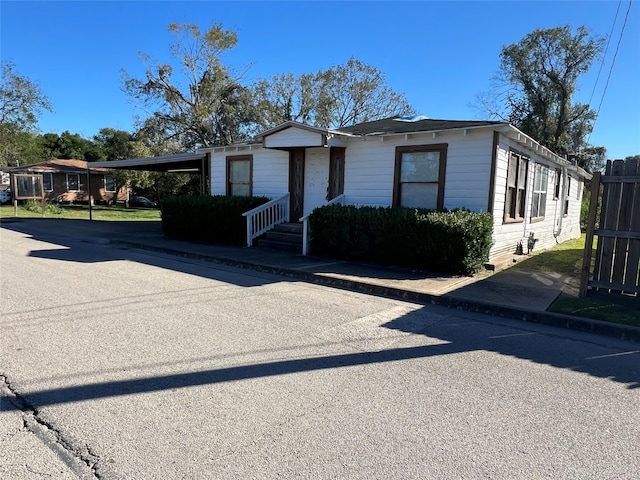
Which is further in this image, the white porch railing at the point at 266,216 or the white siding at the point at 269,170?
the white siding at the point at 269,170

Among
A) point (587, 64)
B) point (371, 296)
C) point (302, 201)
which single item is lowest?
point (371, 296)

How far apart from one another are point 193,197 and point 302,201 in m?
3.73

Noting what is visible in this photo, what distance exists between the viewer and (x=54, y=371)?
137 inches

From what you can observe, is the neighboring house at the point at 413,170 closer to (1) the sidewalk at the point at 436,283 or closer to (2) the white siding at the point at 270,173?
(2) the white siding at the point at 270,173

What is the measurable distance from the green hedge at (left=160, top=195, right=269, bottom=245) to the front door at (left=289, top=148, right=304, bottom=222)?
80cm

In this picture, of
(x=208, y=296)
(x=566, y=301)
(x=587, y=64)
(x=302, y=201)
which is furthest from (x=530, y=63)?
(x=208, y=296)

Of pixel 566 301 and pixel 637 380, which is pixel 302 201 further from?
pixel 637 380

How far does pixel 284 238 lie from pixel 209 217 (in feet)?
8.80

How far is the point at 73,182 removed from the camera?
35.0 m

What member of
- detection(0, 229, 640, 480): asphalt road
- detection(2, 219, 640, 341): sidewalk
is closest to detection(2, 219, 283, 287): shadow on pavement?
detection(2, 219, 640, 341): sidewalk

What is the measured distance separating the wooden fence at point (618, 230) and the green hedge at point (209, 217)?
8.38 m

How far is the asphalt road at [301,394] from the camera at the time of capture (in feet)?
7.84

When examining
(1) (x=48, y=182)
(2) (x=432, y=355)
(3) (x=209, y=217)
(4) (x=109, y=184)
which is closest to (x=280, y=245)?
(3) (x=209, y=217)

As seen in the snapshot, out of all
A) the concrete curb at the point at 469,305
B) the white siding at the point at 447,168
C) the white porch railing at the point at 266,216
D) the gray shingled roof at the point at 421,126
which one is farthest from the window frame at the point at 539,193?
the concrete curb at the point at 469,305
